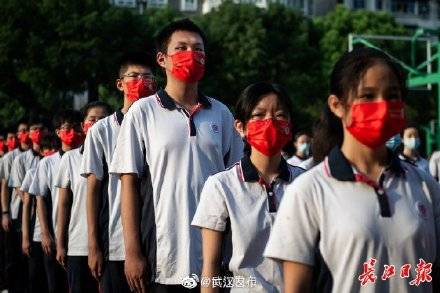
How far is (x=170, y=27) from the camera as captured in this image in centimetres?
441

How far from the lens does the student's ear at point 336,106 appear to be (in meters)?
2.81

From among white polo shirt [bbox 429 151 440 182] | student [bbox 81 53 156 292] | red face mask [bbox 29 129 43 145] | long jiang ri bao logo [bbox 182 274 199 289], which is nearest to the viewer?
long jiang ri bao logo [bbox 182 274 199 289]

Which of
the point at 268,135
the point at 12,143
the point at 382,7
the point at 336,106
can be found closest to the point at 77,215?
the point at 268,135

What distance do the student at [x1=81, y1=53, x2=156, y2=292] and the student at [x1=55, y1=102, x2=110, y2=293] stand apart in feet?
3.93

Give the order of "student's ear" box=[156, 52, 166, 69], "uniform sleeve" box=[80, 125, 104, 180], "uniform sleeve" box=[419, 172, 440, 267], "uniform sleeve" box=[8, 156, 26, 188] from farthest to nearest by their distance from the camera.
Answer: "uniform sleeve" box=[8, 156, 26, 188], "uniform sleeve" box=[80, 125, 104, 180], "student's ear" box=[156, 52, 166, 69], "uniform sleeve" box=[419, 172, 440, 267]

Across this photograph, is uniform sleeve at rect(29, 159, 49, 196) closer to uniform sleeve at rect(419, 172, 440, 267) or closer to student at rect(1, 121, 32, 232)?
student at rect(1, 121, 32, 232)

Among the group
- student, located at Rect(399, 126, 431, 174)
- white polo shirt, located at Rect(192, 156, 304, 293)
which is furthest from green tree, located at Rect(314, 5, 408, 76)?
white polo shirt, located at Rect(192, 156, 304, 293)

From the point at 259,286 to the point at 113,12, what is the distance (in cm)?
2807

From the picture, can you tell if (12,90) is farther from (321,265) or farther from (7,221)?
(321,265)

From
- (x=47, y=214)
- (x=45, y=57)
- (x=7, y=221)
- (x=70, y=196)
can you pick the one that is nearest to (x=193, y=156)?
(x=70, y=196)

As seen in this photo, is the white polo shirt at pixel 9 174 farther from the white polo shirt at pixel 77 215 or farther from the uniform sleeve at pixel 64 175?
the white polo shirt at pixel 77 215

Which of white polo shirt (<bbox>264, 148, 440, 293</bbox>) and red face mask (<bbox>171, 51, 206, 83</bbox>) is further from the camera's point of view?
red face mask (<bbox>171, 51, 206, 83</bbox>)

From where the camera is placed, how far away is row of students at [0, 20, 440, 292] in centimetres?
267

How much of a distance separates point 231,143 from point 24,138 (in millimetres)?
7397
